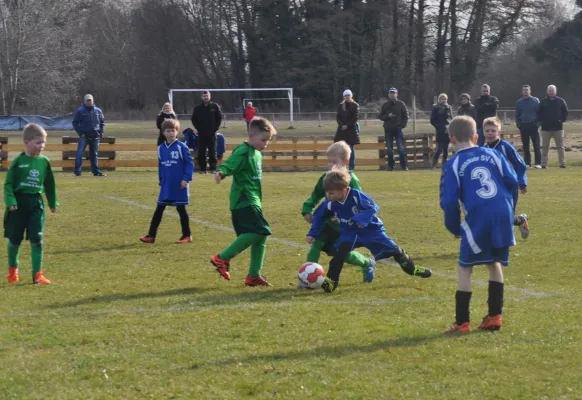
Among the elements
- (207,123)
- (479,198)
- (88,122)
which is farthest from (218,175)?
(88,122)

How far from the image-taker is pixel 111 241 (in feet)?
39.5

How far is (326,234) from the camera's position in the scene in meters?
8.97

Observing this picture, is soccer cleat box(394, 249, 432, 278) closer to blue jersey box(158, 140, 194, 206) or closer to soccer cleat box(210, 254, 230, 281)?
soccer cleat box(210, 254, 230, 281)

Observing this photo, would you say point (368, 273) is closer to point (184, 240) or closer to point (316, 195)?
point (316, 195)

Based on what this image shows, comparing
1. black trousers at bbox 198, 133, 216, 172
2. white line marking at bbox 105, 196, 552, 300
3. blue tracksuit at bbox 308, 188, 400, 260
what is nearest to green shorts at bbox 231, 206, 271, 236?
blue tracksuit at bbox 308, 188, 400, 260

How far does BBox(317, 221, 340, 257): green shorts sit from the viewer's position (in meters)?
8.91

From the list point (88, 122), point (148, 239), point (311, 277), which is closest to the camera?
point (311, 277)

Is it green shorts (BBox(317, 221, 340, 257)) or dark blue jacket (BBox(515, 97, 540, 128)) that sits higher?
dark blue jacket (BBox(515, 97, 540, 128))

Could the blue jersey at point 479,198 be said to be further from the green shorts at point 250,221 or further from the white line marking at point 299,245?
the green shorts at point 250,221

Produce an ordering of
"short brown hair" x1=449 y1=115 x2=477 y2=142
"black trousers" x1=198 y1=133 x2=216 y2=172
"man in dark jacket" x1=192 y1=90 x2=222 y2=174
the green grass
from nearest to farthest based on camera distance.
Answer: the green grass → "short brown hair" x1=449 y1=115 x2=477 y2=142 → "man in dark jacket" x1=192 y1=90 x2=222 y2=174 → "black trousers" x1=198 y1=133 x2=216 y2=172

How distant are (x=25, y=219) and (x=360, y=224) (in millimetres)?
3236

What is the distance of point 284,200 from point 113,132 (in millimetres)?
37605

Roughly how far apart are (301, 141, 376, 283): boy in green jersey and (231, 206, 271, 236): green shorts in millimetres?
408

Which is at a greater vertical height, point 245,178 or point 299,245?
point 245,178
